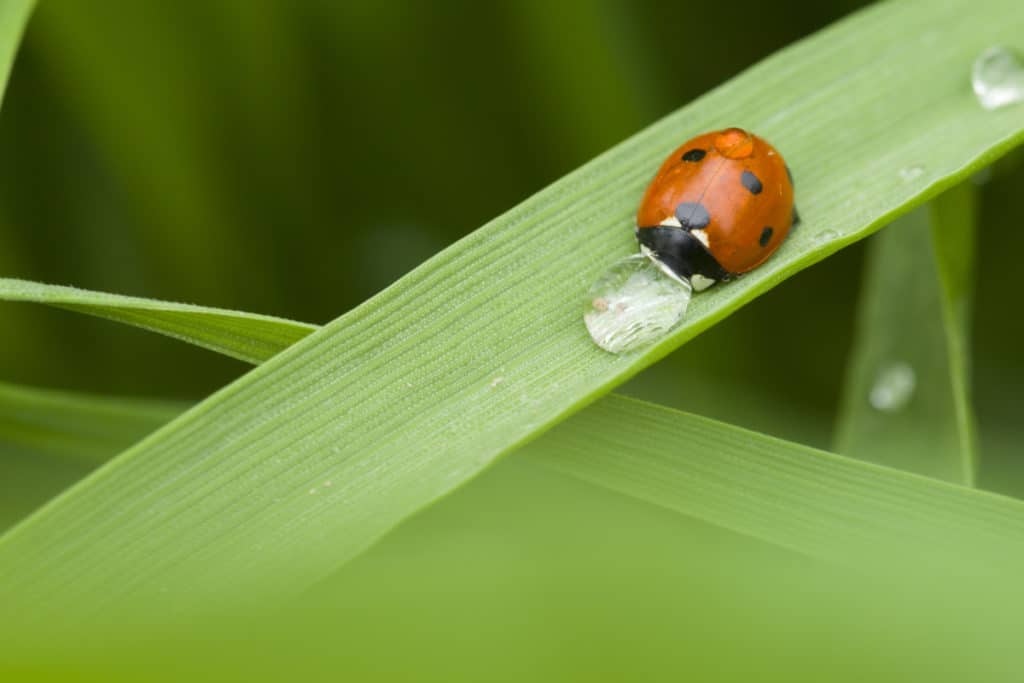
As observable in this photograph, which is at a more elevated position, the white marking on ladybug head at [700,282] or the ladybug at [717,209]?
the ladybug at [717,209]

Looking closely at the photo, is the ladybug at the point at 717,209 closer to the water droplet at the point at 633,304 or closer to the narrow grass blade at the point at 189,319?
A: the water droplet at the point at 633,304

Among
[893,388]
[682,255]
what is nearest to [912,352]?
[893,388]

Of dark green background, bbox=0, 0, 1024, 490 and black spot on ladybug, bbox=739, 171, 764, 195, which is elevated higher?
dark green background, bbox=0, 0, 1024, 490

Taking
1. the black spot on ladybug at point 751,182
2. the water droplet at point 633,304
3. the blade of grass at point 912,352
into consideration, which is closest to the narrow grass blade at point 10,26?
the water droplet at point 633,304

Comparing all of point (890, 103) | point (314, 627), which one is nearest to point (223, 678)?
point (314, 627)

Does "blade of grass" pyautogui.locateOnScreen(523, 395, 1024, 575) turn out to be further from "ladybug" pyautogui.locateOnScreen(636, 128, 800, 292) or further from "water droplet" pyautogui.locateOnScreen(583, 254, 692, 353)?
"ladybug" pyautogui.locateOnScreen(636, 128, 800, 292)

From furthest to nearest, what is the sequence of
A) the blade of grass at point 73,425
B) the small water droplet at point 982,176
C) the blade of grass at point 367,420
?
the small water droplet at point 982,176
the blade of grass at point 73,425
the blade of grass at point 367,420

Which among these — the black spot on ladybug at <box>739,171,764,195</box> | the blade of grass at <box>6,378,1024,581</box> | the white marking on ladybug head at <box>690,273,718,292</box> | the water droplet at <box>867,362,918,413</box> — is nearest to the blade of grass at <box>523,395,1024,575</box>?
the blade of grass at <box>6,378,1024,581</box>
